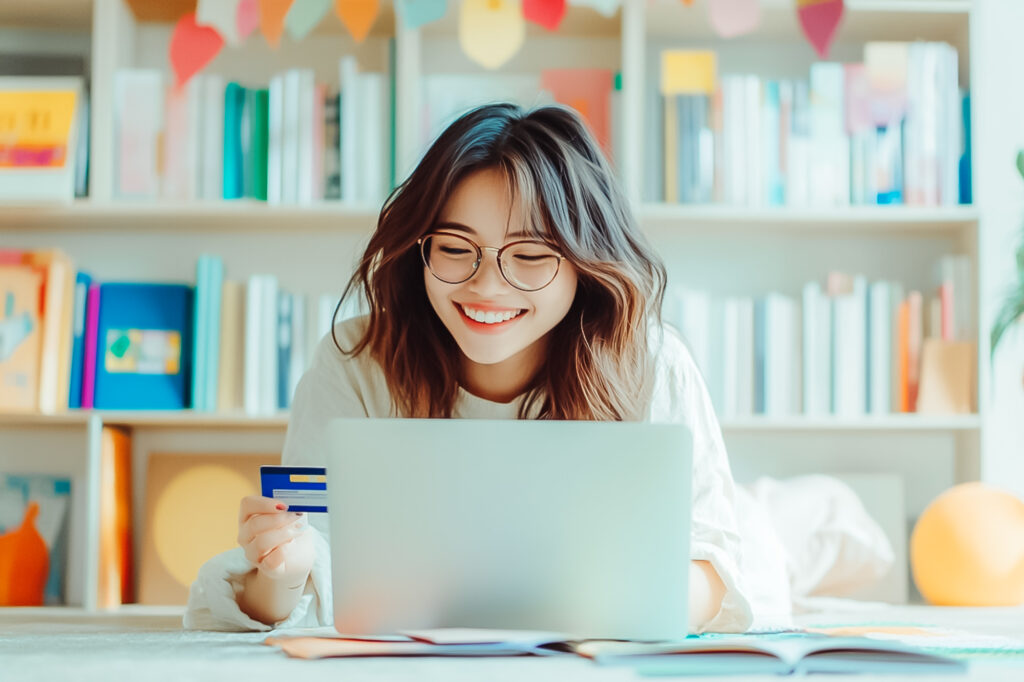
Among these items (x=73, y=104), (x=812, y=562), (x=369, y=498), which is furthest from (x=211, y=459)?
(x=369, y=498)

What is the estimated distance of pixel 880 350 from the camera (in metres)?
2.29

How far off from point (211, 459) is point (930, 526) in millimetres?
1491

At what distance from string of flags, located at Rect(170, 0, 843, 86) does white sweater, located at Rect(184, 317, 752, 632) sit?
0.94 metres

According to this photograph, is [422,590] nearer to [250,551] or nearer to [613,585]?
[613,585]

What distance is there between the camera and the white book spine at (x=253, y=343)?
7.50 ft

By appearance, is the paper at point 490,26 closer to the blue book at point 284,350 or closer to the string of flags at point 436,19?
the string of flags at point 436,19

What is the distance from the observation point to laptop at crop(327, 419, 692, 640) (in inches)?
33.0

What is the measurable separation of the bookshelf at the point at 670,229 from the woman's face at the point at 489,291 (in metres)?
0.97

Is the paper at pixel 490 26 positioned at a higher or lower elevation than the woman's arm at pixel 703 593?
higher

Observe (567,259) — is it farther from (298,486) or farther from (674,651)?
(674,651)

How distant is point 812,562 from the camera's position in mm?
2119

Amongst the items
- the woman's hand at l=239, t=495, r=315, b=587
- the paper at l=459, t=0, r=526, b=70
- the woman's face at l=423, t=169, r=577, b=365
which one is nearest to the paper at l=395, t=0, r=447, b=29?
the paper at l=459, t=0, r=526, b=70

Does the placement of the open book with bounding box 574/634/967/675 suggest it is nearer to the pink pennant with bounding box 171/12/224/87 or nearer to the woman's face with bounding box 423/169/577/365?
the woman's face with bounding box 423/169/577/365

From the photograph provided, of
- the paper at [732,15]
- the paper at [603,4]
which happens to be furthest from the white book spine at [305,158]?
the paper at [732,15]
